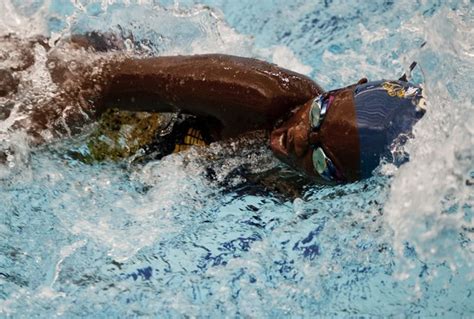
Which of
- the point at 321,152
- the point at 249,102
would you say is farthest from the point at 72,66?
the point at 321,152

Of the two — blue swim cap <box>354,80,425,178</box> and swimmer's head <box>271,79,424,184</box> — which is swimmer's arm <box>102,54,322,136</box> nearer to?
swimmer's head <box>271,79,424,184</box>

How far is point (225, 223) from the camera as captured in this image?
2275 millimetres

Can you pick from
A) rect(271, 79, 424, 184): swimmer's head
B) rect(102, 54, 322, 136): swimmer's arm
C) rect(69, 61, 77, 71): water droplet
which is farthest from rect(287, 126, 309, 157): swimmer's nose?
rect(69, 61, 77, 71): water droplet

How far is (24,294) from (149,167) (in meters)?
0.81

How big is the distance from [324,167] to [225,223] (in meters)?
0.62

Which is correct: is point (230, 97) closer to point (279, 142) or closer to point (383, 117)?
point (279, 142)

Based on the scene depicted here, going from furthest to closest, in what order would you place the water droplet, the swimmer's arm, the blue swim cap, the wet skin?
the water droplet, the swimmer's arm, the wet skin, the blue swim cap

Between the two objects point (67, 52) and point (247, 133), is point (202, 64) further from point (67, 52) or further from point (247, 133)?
point (67, 52)

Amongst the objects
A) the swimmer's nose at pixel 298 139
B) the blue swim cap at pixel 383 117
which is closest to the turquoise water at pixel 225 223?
the blue swim cap at pixel 383 117

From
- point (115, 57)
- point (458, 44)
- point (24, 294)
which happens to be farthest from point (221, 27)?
point (24, 294)

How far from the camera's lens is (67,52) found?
210 centimetres

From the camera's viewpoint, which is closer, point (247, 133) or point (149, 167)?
point (247, 133)

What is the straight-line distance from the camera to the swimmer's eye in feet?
5.78

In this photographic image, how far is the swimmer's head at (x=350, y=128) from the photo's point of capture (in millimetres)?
1681
